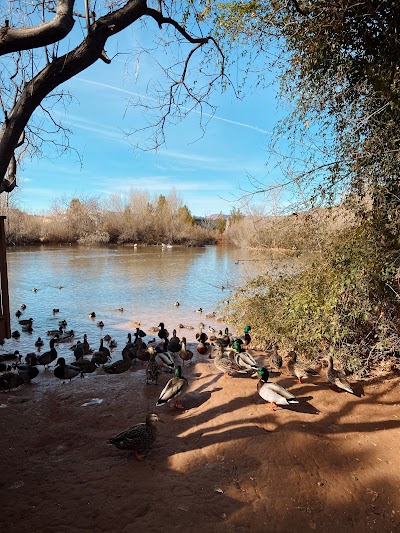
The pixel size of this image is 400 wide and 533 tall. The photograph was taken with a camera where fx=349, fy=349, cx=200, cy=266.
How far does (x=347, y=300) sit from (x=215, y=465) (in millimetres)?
3743

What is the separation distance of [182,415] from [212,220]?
7643cm

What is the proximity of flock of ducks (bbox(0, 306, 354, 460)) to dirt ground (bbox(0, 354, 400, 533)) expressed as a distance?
23cm

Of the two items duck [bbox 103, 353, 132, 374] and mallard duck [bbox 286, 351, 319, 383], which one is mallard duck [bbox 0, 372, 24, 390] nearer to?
duck [bbox 103, 353, 132, 374]

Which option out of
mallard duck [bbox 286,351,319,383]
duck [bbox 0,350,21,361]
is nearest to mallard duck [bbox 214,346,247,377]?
mallard duck [bbox 286,351,319,383]

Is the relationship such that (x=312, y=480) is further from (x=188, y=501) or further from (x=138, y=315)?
(x=138, y=315)

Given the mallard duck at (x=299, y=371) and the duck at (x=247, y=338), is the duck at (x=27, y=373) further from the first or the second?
the mallard duck at (x=299, y=371)

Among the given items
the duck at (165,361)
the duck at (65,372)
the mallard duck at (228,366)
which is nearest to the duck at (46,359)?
the duck at (65,372)

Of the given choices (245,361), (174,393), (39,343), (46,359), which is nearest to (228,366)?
(245,361)

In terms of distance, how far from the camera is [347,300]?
21.1ft

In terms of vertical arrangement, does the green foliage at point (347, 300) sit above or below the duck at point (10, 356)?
above

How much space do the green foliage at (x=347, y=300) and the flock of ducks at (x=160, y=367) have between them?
0.47m

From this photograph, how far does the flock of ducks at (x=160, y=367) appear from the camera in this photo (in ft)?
16.7

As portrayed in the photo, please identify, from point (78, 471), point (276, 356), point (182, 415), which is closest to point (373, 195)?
point (276, 356)

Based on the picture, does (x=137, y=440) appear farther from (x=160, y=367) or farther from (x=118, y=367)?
(x=118, y=367)
